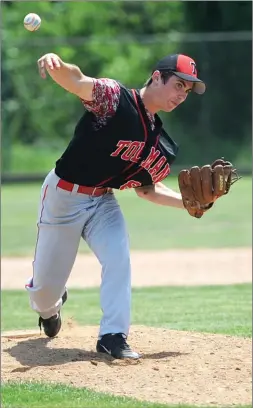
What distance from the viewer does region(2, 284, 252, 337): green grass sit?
→ 6.58m

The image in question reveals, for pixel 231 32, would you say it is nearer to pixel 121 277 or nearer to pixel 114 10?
pixel 114 10

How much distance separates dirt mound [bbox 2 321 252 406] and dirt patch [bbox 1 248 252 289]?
3228 millimetres

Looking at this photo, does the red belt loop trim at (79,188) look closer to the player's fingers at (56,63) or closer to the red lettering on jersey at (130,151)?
the red lettering on jersey at (130,151)

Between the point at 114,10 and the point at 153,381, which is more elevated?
the point at 114,10

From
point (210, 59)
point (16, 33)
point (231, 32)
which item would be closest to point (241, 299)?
point (210, 59)

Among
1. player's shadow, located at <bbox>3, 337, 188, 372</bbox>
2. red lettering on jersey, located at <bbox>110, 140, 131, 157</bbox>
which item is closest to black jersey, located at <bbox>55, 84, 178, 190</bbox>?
red lettering on jersey, located at <bbox>110, 140, 131, 157</bbox>

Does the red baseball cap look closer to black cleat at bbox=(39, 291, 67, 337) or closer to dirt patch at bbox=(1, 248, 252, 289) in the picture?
black cleat at bbox=(39, 291, 67, 337)

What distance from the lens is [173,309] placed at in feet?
24.4

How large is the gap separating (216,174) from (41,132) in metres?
18.8

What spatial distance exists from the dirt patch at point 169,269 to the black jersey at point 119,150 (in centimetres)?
397

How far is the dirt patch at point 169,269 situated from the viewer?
9289 millimetres

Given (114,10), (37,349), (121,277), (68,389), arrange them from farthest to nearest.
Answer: (114,10), (37,349), (121,277), (68,389)

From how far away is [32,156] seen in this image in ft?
74.2

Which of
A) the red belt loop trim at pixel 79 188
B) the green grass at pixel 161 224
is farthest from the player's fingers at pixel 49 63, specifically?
the green grass at pixel 161 224
